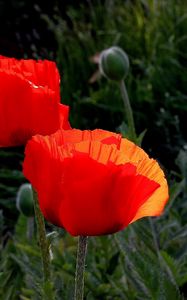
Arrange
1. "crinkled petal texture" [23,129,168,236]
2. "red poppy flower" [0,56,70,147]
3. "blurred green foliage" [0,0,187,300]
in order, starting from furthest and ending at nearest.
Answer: "blurred green foliage" [0,0,187,300] < "red poppy flower" [0,56,70,147] < "crinkled petal texture" [23,129,168,236]

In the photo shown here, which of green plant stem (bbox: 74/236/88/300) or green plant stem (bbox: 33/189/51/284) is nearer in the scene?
green plant stem (bbox: 74/236/88/300)

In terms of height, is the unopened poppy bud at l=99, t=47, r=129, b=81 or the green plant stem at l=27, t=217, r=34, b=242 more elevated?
the unopened poppy bud at l=99, t=47, r=129, b=81

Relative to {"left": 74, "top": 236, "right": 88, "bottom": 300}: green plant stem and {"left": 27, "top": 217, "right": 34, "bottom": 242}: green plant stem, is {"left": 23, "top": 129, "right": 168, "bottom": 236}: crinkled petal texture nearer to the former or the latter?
{"left": 74, "top": 236, "right": 88, "bottom": 300}: green plant stem

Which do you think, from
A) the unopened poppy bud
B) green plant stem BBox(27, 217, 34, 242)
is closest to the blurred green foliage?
green plant stem BBox(27, 217, 34, 242)

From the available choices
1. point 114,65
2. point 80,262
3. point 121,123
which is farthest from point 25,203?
point 121,123

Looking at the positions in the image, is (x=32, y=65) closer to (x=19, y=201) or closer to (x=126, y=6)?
(x=19, y=201)

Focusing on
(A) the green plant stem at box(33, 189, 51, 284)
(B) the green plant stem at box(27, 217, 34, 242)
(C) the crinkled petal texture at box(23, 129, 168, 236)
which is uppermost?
(C) the crinkled petal texture at box(23, 129, 168, 236)

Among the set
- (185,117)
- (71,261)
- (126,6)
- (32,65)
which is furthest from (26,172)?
(126,6)

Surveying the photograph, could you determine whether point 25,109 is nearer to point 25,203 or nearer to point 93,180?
point 93,180
